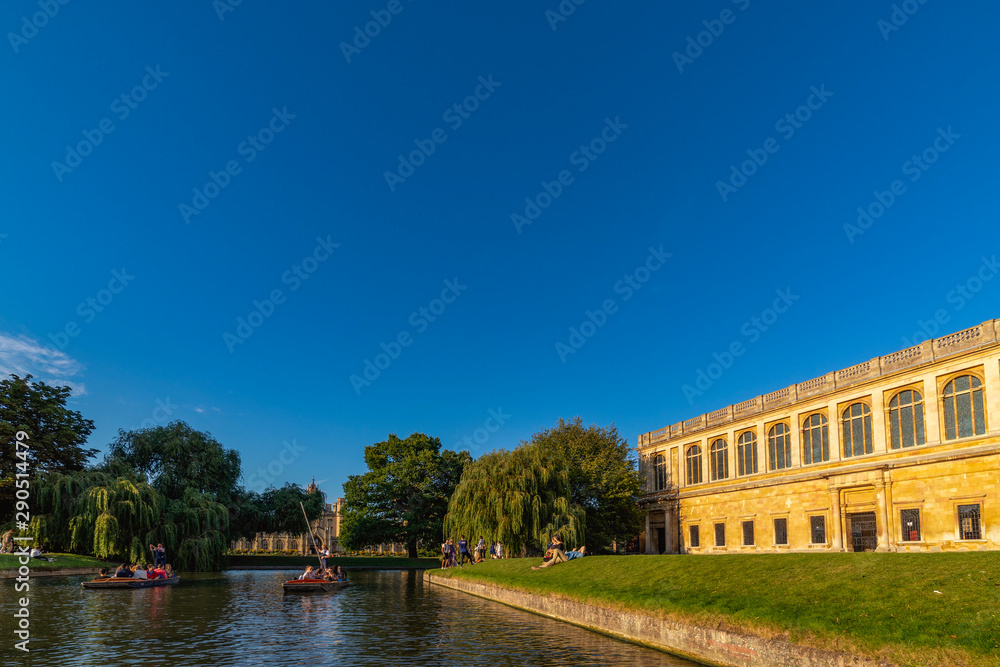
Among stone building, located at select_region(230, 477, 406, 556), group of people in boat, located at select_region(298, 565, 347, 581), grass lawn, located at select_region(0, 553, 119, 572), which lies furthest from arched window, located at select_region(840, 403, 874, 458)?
stone building, located at select_region(230, 477, 406, 556)

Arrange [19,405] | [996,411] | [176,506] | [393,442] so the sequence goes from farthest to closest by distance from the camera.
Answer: [393,442] < [19,405] < [176,506] < [996,411]

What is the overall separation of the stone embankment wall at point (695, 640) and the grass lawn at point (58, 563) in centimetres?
2877

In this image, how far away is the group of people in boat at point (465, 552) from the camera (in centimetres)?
3970

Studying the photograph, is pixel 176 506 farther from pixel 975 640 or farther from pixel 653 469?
pixel 975 640

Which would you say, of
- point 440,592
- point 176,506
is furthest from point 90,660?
point 176,506

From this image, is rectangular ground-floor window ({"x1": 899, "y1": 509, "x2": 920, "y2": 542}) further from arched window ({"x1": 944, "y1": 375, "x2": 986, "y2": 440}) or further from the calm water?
the calm water

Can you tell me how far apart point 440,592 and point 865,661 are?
24.6m

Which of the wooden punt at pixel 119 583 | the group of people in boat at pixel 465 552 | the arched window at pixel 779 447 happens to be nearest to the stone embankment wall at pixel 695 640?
the group of people in boat at pixel 465 552

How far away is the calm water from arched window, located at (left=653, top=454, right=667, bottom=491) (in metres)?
39.5

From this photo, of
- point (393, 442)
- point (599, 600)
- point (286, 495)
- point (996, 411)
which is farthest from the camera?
point (393, 442)

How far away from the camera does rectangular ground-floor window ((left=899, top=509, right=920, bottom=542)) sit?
38156 millimetres

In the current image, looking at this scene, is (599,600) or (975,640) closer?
(975,640)

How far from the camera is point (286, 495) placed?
205ft

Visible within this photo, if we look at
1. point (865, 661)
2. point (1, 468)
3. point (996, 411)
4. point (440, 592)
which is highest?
point (996, 411)
